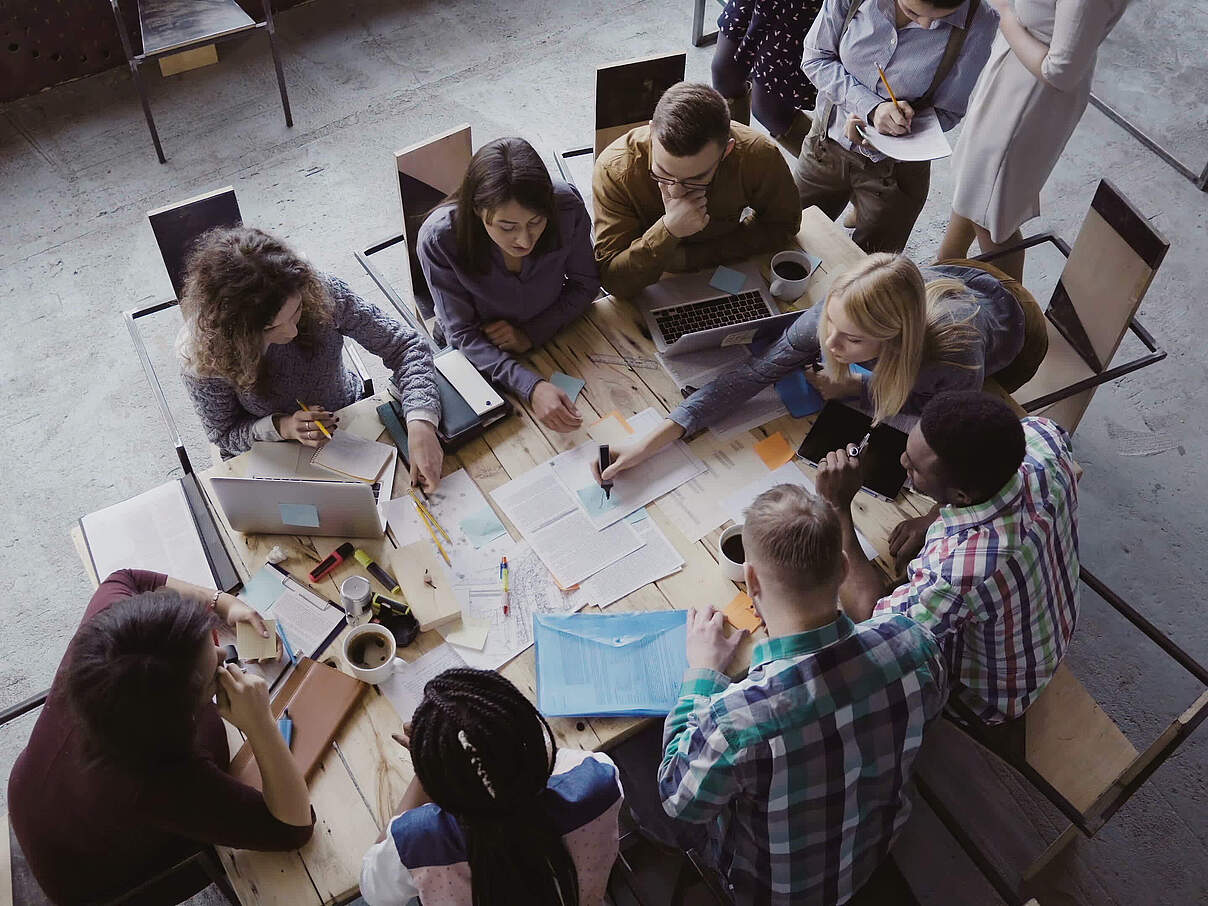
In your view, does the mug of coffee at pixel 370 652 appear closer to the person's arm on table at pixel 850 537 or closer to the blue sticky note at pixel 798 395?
the person's arm on table at pixel 850 537

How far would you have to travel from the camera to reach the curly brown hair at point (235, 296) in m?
2.09

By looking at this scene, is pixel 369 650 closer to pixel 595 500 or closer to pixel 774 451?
pixel 595 500

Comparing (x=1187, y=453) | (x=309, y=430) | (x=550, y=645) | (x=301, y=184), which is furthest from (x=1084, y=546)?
(x=301, y=184)

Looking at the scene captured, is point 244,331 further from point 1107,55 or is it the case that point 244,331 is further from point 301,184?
point 1107,55

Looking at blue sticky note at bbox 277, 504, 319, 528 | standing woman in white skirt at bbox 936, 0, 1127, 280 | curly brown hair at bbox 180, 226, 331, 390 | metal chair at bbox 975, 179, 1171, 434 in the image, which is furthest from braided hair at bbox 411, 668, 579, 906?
standing woman in white skirt at bbox 936, 0, 1127, 280

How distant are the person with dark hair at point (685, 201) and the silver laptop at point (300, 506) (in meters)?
0.96

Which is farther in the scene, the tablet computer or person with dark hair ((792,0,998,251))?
person with dark hair ((792,0,998,251))

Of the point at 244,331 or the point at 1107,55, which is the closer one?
the point at 244,331

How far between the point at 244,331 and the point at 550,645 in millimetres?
980

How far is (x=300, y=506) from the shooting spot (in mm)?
2021

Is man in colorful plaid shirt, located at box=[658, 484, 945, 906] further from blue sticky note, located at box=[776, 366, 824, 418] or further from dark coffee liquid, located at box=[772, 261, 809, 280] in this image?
dark coffee liquid, located at box=[772, 261, 809, 280]

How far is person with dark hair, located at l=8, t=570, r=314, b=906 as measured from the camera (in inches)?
59.2

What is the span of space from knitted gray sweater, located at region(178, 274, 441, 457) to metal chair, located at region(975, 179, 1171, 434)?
1626 millimetres

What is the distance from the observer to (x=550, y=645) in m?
1.96
